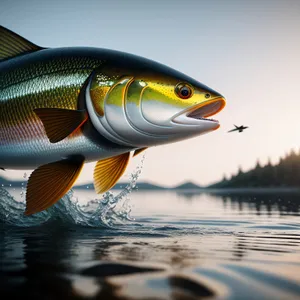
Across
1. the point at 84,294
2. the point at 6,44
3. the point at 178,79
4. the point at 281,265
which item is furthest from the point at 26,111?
the point at 281,265

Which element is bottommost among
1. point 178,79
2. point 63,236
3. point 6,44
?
point 63,236

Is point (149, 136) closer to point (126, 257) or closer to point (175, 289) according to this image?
point (126, 257)

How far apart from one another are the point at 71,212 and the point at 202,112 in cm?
490

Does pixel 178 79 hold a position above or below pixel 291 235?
above

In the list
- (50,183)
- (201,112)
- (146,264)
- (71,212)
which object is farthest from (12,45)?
(71,212)

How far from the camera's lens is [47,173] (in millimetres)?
4301

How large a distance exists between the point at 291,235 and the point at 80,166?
4369 mm

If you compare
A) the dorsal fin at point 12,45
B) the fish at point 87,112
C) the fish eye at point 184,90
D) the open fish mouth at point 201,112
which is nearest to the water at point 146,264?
the fish at point 87,112

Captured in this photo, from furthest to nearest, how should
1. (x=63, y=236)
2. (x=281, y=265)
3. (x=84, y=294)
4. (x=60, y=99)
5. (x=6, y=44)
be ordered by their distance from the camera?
(x=63, y=236), (x=6, y=44), (x=60, y=99), (x=281, y=265), (x=84, y=294)

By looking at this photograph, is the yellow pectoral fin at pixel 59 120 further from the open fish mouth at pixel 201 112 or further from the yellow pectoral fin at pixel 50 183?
the open fish mouth at pixel 201 112

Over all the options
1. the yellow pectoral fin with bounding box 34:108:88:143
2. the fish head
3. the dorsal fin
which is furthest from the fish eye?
the dorsal fin

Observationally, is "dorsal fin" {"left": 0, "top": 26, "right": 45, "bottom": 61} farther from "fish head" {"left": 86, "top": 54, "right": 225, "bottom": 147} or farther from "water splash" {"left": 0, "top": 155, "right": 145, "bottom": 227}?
"water splash" {"left": 0, "top": 155, "right": 145, "bottom": 227}

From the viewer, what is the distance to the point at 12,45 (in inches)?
195

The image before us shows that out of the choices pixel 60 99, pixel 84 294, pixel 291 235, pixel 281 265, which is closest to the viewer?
pixel 84 294
